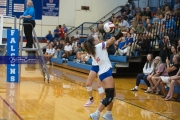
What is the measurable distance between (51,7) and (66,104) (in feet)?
54.4

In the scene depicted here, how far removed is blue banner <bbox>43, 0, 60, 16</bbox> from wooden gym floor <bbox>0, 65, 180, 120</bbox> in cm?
1273

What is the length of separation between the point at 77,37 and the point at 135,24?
607 centimetres

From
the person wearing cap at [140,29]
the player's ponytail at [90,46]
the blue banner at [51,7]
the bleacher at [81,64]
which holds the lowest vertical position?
the bleacher at [81,64]

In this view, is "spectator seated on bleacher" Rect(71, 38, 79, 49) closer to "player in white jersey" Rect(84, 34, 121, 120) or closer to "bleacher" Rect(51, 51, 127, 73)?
"bleacher" Rect(51, 51, 127, 73)

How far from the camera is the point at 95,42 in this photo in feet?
20.7

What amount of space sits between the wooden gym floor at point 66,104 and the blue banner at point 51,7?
12.7m

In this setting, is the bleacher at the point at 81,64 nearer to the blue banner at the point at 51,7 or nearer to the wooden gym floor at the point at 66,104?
the wooden gym floor at the point at 66,104

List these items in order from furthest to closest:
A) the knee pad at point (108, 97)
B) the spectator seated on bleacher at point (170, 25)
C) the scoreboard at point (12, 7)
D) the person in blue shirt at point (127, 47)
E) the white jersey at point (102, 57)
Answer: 1. the scoreboard at point (12, 7)
2. the person in blue shirt at point (127, 47)
3. the spectator seated on bleacher at point (170, 25)
4. the white jersey at point (102, 57)
5. the knee pad at point (108, 97)

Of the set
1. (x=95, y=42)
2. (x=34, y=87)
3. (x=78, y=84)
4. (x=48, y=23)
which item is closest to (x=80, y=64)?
(x=78, y=84)

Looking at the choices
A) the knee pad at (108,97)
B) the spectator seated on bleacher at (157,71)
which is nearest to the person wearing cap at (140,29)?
the spectator seated on bleacher at (157,71)

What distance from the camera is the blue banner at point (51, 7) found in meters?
23.3

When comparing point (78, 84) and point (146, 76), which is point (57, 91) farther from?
point (146, 76)

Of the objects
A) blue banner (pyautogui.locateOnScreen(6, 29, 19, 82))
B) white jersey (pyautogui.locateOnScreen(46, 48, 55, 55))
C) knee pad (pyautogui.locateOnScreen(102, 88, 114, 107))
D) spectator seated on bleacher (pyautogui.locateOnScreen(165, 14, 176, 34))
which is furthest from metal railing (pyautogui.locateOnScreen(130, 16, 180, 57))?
white jersey (pyautogui.locateOnScreen(46, 48, 55, 55))

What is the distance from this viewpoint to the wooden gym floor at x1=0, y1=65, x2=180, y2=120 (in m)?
6.93
